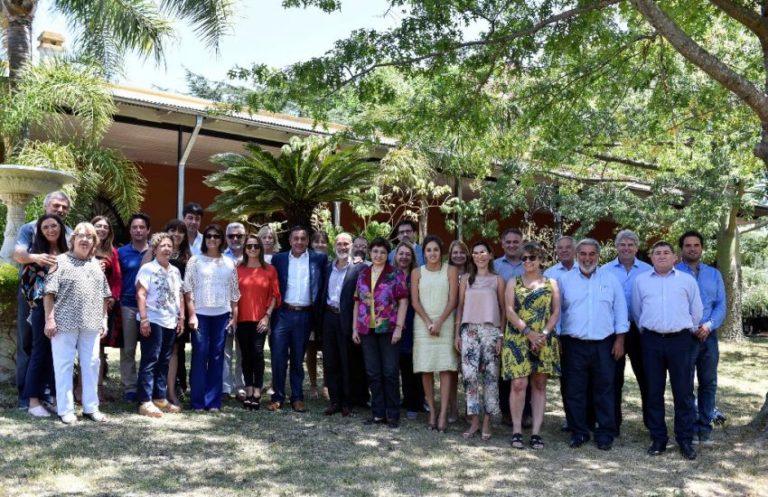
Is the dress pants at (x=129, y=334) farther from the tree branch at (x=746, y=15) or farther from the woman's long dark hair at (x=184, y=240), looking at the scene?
the tree branch at (x=746, y=15)

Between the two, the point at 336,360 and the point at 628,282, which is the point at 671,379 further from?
the point at 336,360

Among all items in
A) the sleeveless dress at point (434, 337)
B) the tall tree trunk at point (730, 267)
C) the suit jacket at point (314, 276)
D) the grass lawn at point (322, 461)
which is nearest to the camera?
the grass lawn at point (322, 461)

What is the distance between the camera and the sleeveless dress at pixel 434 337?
22.5 feet

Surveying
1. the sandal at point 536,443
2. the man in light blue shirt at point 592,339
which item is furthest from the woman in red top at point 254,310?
the man in light blue shirt at point 592,339

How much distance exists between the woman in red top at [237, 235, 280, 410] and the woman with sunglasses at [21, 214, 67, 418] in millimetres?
1718

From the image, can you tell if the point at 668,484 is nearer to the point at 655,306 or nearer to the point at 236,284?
the point at 655,306

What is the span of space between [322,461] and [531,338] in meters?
2.01

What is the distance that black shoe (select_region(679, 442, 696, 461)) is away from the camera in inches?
244

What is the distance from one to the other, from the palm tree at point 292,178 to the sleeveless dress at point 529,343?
500cm

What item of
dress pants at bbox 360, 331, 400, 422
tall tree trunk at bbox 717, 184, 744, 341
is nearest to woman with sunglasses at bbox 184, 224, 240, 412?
dress pants at bbox 360, 331, 400, 422

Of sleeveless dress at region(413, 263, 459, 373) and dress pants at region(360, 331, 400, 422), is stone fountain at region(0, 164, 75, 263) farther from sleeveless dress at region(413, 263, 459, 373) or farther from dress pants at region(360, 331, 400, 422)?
sleeveless dress at region(413, 263, 459, 373)

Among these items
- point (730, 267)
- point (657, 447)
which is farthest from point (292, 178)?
point (730, 267)

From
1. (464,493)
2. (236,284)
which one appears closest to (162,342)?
(236,284)

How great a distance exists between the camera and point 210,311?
286 inches
